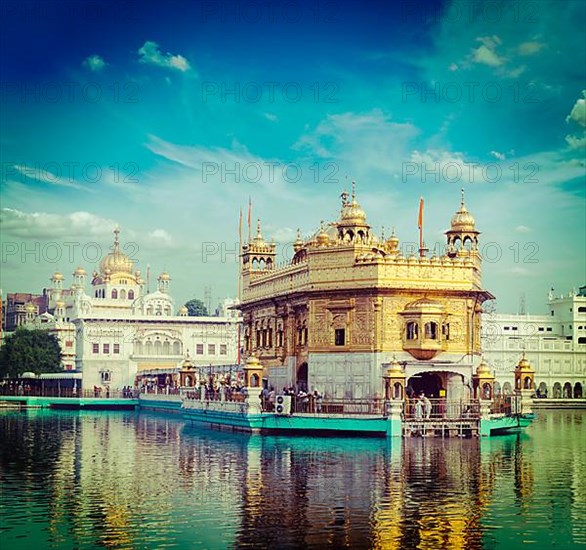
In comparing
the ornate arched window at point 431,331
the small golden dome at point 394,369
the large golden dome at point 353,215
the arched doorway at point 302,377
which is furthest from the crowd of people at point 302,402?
the large golden dome at point 353,215

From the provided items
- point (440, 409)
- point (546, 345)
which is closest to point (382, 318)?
point (440, 409)

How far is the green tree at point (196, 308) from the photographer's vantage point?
393 ft

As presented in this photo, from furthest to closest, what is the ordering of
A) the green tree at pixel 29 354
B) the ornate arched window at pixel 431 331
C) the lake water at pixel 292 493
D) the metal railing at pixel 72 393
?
the green tree at pixel 29 354 → the metal railing at pixel 72 393 → the ornate arched window at pixel 431 331 → the lake water at pixel 292 493

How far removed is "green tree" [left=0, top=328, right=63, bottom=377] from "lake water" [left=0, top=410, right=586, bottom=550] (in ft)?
129

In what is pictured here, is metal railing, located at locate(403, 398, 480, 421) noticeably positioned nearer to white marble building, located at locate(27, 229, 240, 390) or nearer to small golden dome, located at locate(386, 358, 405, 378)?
small golden dome, located at locate(386, 358, 405, 378)

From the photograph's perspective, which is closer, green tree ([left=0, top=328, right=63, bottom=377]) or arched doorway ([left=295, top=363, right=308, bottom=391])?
arched doorway ([left=295, top=363, right=308, bottom=391])

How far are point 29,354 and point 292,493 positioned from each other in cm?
5480

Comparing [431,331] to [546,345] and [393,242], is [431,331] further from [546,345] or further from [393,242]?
[546,345]

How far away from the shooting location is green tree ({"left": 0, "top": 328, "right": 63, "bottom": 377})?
233ft

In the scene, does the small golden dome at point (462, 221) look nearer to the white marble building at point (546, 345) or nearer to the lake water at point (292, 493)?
the lake water at point (292, 493)

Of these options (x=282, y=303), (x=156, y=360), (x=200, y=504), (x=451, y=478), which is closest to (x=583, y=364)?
(x=156, y=360)

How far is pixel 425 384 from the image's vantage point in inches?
1513

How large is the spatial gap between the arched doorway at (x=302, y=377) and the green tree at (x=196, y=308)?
8006 cm

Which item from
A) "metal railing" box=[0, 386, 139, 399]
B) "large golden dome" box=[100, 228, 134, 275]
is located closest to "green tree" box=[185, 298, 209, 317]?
"large golden dome" box=[100, 228, 134, 275]
